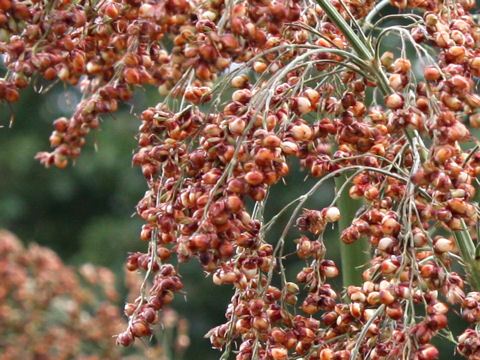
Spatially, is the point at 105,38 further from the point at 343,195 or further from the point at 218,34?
the point at 343,195

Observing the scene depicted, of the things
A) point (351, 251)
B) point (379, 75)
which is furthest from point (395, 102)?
point (351, 251)

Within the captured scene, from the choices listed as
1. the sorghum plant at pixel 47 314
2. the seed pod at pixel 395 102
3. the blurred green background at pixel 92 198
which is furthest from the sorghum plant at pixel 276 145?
the blurred green background at pixel 92 198

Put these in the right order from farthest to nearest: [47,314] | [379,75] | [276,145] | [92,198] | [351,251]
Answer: [92,198], [47,314], [351,251], [379,75], [276,145]

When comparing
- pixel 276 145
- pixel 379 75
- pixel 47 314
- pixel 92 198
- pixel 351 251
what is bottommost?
pixel 92 198

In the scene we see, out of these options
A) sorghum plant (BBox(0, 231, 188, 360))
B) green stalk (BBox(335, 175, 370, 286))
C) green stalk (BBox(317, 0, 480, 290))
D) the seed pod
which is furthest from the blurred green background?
the seed pod

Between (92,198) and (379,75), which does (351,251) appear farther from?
(92,198)

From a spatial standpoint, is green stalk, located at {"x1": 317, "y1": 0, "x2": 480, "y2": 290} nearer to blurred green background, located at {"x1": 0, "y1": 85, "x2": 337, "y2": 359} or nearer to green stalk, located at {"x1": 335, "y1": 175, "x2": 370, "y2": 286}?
green stalk, located at {"x1": 335, "y1": 175, "x2": 370, "y2": 286}
